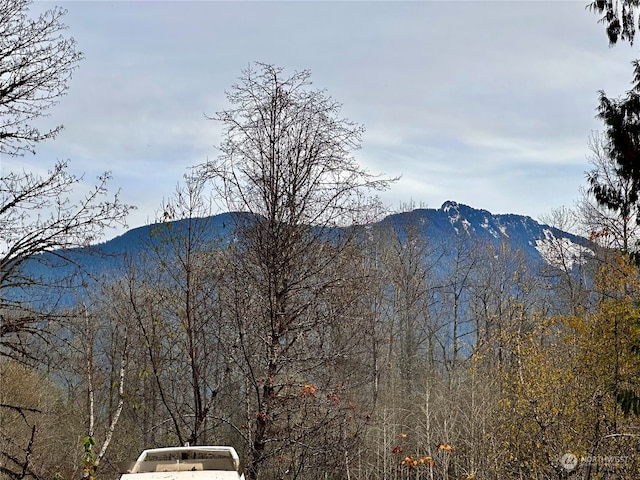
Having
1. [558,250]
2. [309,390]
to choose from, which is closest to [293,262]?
[309,390]

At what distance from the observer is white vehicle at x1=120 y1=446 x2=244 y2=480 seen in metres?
6.12

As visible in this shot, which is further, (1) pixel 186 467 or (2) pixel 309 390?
(2) pixel 309 390

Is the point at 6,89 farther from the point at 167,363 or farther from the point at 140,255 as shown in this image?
the point at 167,363

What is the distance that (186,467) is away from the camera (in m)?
7.18

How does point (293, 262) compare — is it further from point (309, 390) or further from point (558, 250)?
point (558, 250)

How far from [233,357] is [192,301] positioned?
5.26 feet

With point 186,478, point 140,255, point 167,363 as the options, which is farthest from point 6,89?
point 186,478

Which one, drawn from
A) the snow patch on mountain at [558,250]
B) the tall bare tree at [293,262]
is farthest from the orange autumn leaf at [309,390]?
the snow patch on mountain at [558,250]

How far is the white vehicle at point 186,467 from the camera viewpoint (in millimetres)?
6125

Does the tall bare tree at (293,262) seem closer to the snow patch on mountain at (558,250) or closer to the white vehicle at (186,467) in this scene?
the white vehicle at (186,467)

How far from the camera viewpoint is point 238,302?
33.6 ft

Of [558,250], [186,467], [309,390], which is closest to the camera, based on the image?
[186,467]

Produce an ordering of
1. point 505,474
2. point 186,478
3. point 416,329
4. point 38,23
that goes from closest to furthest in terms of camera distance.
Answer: point 186,478 → point 38,23 → point 505,474 → point 416,329

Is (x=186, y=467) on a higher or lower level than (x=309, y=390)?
lower
